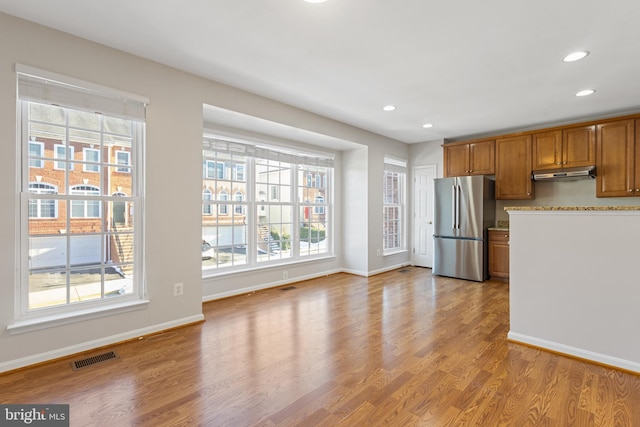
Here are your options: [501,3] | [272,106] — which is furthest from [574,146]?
[272,106]

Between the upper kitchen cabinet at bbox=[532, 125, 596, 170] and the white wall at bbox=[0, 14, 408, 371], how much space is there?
4.13 m

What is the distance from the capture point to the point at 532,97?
385cm

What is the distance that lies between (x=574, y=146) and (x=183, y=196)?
544 centimetres

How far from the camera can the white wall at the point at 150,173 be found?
2.26 meters

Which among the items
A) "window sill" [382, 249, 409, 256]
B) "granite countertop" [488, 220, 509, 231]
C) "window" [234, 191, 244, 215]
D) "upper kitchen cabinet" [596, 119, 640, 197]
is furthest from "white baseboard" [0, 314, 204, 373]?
"upper kitchen cabinet" [596, 119, 640, 197]

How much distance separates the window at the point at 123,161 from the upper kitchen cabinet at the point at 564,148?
18.4 ft

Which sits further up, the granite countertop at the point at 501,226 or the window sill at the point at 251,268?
the granite countertop at the point at 501,226

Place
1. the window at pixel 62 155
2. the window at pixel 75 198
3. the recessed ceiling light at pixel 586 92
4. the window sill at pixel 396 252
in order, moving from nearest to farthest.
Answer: the window at pixel 75 198
the window at pixel 62 155
the recessed ceiling light at pixel 586 92
the window sill at pixel 396 252

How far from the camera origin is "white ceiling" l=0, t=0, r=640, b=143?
2170 millimetres

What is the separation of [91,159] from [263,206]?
2.32m

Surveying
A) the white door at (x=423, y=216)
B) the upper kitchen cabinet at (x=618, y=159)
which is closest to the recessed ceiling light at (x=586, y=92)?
the upper kitchen cabinet at (x=618, y=159)

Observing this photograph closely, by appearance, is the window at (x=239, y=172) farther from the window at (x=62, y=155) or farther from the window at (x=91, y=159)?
the window at (x=62, y=155)

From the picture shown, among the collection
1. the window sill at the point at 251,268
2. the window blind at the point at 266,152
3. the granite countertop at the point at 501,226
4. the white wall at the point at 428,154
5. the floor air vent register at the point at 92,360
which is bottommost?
the floor air vent register at the point at 92,360

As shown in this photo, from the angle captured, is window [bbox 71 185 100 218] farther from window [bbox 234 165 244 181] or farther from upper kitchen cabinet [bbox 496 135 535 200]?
upper kitchen cabinet [bbox 496 135 535 200]
